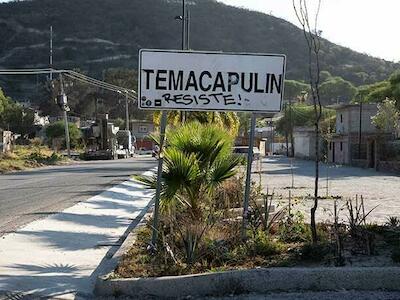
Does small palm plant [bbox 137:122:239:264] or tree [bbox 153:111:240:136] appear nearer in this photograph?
small palm plant [bbox 137:122:239:264]

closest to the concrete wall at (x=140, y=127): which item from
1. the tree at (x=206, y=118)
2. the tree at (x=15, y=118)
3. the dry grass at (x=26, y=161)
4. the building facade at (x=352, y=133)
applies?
the tree at (x=15, y=118)

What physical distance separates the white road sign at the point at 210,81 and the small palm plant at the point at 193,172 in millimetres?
925

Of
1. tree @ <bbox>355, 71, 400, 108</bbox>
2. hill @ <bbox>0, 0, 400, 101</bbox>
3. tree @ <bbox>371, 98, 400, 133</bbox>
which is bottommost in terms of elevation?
tree @ <bbox>371, 98, 400, 133</bbox>

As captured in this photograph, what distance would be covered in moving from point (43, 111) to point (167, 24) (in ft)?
128

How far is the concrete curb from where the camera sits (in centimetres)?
610

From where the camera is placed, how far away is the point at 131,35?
135000mm

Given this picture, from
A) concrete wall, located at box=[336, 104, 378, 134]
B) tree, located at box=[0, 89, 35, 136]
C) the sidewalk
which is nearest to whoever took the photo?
the sidewalk

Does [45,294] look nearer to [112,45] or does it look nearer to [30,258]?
[30,258]

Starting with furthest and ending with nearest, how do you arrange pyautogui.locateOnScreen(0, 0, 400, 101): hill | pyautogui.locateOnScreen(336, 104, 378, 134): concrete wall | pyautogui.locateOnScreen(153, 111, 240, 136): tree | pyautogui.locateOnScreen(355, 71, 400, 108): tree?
pyautogui.locateOnScreen(0, 0, 400, 101): hill < pyautogui.locateOnScreen(355, 71, 400, 108): tree < pyautogui.locateOnScreen(336, 104, 378, 134): concrete wall < pyautogui.locateOnScreen(153, 111, 240, 136): tree

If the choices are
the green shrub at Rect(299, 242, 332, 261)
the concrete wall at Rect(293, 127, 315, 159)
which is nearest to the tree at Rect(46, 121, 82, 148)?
the concrete wall at Rect(293, 127, 315, 159)

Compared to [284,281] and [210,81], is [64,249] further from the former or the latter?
[284,281]

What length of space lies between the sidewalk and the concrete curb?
4.05 feet

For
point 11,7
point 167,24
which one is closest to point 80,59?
point 167,24

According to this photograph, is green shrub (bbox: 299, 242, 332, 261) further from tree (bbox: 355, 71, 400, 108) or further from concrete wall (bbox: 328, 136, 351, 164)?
tree (bbox: 355, 71, 400, 108)
